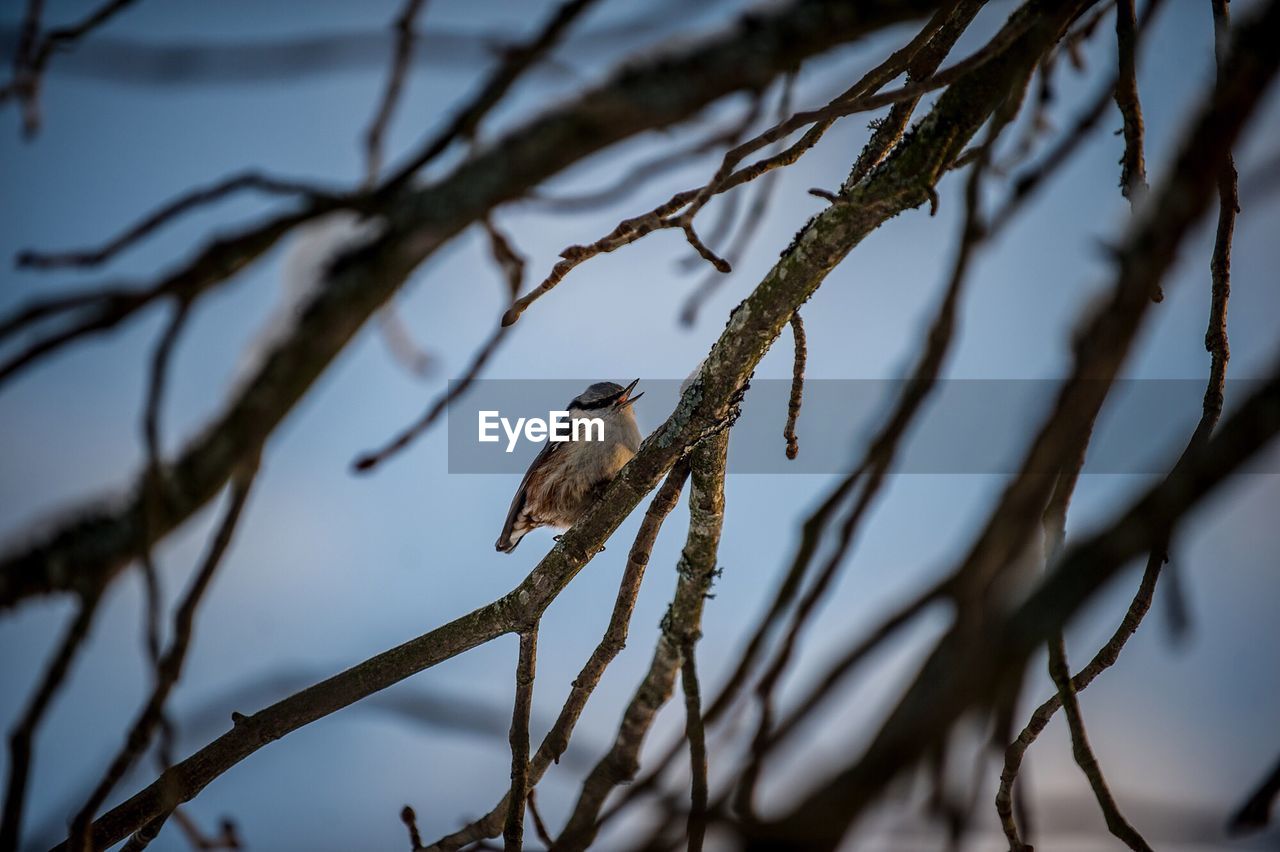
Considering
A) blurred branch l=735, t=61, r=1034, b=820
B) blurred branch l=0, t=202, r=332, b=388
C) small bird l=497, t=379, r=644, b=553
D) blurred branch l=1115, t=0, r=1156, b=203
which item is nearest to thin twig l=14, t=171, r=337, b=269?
blurred branch l=0, t=202, r=332, b=388

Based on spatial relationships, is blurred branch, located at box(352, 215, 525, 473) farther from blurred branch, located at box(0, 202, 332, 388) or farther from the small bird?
the small bird

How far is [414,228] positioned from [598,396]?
4.62 meters

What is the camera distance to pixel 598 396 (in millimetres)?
5852

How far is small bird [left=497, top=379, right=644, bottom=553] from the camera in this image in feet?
17.3

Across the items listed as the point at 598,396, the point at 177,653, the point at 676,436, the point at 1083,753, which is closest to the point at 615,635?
the point at 676,436

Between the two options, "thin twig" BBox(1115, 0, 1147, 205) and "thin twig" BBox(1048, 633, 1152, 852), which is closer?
"thin twig" BBox(1048, 633, 1152, 852)

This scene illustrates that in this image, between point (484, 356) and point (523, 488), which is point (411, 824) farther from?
point (523, 488)

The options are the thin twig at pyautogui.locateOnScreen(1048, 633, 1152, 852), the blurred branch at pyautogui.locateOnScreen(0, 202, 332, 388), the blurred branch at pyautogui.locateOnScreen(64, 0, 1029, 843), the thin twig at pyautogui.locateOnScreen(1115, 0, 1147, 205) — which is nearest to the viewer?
the blurred branch at pyautogui.locateOnScreen(0, 202, 332, 388)

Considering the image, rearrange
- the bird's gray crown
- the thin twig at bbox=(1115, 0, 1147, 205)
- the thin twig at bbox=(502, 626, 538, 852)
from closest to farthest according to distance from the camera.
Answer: the thin twig at bbox=(1115, 0, 1147, 205) → the thin twig at bbox=(502, 626, 538, 852) → the bird's gray crown

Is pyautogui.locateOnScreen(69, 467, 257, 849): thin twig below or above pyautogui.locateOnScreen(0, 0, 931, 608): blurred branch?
below

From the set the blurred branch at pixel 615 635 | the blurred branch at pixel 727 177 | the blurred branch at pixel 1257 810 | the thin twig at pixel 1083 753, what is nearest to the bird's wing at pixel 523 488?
the blurred branch at pixel 615 635

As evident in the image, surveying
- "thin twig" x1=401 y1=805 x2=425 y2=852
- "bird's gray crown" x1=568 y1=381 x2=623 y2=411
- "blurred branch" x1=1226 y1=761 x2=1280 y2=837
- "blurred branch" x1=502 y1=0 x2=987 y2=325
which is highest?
"blurred branch" x1=502 y1=0 x2=987 y2=325

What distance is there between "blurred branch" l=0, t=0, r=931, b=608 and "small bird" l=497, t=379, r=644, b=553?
12.9 feet

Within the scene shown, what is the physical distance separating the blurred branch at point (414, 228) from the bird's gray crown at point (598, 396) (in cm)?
440
